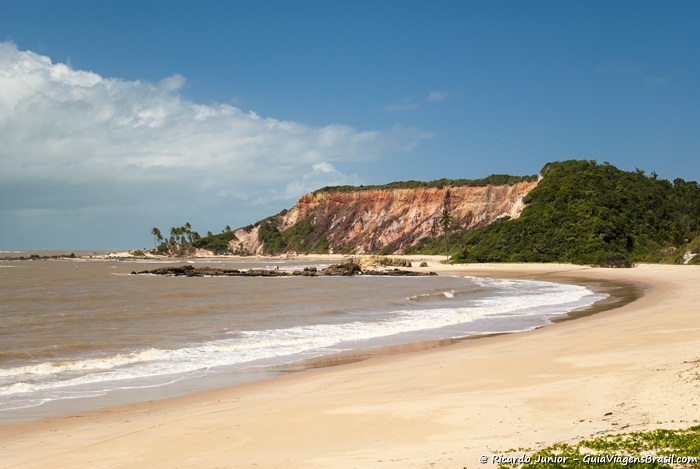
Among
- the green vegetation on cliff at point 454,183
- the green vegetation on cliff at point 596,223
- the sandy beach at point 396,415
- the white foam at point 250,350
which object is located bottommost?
the white foam at point 250,350

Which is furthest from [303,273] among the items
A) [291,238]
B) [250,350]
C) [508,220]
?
[291,238]

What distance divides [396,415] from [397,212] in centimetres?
11755

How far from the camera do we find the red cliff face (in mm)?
112062

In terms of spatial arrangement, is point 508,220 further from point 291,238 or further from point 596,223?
point 291,238

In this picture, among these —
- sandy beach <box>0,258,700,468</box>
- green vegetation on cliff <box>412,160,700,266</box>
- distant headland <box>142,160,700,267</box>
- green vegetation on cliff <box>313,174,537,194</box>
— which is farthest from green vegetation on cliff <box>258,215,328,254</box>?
sandy beach <box>0,258,700,468</box>

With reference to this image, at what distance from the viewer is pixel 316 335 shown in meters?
20.7

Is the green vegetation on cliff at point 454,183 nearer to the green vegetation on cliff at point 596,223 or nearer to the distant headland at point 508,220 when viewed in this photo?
the distant headland at point 508,220

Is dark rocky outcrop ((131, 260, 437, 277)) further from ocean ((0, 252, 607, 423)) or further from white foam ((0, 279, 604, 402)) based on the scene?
white foam ((0, 279, 604, 402))

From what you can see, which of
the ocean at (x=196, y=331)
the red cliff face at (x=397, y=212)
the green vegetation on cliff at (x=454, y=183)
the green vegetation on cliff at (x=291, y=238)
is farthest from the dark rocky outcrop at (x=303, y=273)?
the green vegetation on cliff at (x=291, y=238)

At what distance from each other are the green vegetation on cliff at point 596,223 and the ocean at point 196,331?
3240 cm

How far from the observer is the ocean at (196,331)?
1328cm

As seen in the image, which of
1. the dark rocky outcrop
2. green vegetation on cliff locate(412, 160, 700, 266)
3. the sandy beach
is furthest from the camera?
the dark rocky outcrop

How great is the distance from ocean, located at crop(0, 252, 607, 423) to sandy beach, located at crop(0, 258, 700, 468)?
1812mm

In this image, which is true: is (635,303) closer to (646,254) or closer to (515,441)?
(515,441)
